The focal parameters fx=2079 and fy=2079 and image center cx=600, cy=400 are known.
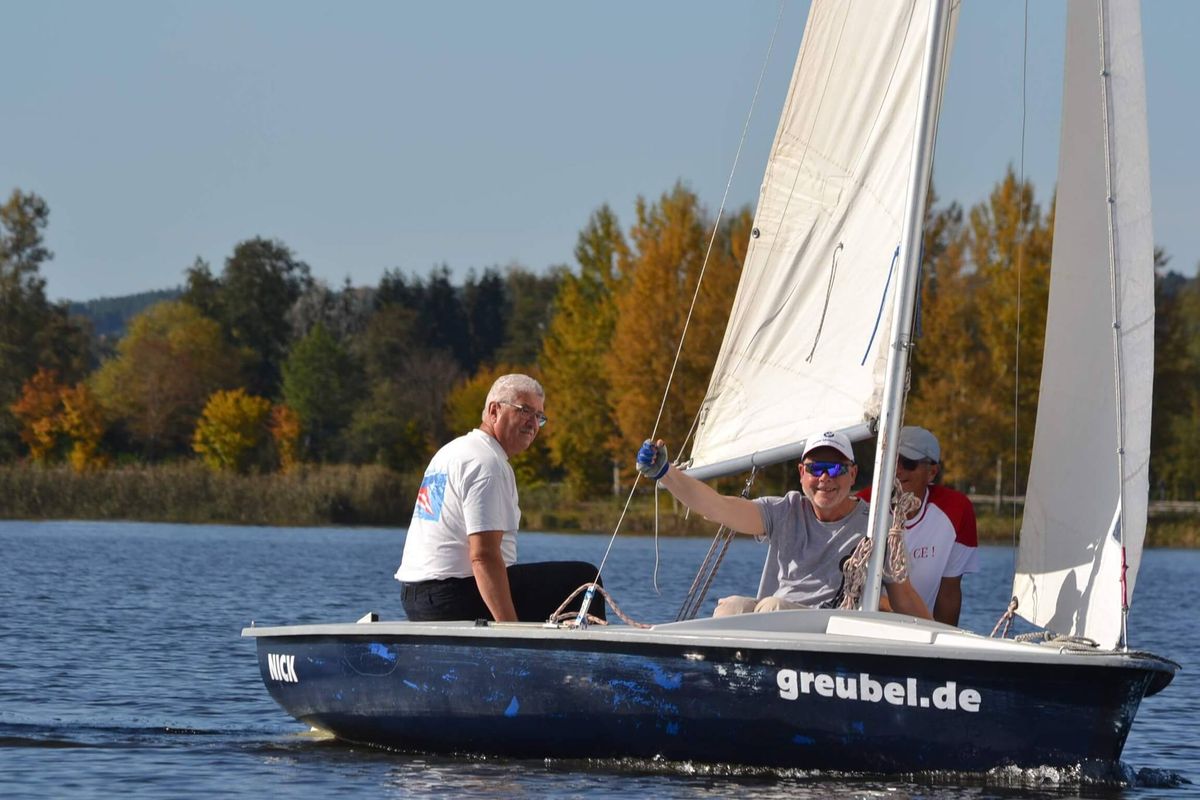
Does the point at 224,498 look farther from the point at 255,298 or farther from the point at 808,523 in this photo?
the point at 255,298

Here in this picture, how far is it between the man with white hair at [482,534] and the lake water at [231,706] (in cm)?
77

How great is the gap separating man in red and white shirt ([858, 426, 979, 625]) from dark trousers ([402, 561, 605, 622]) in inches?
57.8

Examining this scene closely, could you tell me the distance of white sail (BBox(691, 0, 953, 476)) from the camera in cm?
945

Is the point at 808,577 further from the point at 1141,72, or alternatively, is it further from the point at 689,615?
the point at 1141,72

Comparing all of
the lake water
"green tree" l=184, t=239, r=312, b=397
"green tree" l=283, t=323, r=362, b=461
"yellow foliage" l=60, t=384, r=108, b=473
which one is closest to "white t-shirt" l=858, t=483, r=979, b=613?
the lake water

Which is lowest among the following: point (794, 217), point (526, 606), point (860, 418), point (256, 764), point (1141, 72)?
point (256, 764)

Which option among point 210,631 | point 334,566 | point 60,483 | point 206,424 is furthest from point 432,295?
point 210,631

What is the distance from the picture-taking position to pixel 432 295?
93000 millimetres

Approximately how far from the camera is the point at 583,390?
51.4 metres

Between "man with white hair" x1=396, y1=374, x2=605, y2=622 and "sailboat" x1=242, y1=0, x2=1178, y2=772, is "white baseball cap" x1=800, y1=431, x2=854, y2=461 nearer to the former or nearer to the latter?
"sailboat" x1=242, y1=0, x2=1178, y2=772

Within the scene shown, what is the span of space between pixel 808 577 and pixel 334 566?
70.0 ft

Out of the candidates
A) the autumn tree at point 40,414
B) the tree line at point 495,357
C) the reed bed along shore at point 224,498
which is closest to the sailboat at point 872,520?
the tree line at point 495,357

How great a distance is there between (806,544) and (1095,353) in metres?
1.57

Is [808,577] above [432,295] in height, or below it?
below
